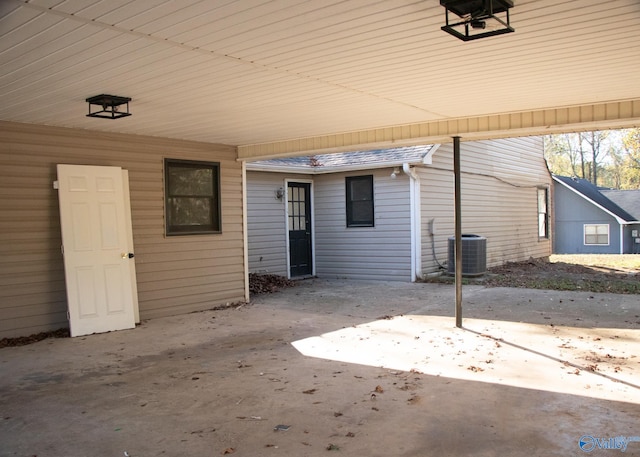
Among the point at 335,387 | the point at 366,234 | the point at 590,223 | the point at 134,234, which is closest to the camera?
the point at 335,387

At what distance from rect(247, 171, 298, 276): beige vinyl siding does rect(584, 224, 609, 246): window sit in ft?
59.1

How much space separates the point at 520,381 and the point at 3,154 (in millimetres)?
6136

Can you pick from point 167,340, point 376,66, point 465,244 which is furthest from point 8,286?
point 465,244

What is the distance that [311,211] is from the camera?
12750 millimetres

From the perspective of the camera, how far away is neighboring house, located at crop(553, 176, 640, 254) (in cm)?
2389

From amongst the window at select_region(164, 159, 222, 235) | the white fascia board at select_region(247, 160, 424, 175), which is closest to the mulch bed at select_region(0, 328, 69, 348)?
the window at select_region(164, 159, 222, 235)

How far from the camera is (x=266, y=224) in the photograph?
11.7 m

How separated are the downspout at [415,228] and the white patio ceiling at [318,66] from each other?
4.20 m

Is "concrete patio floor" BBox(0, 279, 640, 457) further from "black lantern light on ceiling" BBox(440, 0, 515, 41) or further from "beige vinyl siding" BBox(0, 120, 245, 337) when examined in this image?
"black lantern light on ceiling" BBox(440, 0, 515, 41)

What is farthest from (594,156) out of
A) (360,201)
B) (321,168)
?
(321,168)

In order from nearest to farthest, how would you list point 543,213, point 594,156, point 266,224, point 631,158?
1. point 266,224
2. point 543,213
3. point 631,158
4. point 594,156

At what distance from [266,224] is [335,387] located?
7508 millimetres

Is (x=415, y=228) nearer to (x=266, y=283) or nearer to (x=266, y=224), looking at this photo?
(x=266, y=224)

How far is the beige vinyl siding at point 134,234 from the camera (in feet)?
20.6
